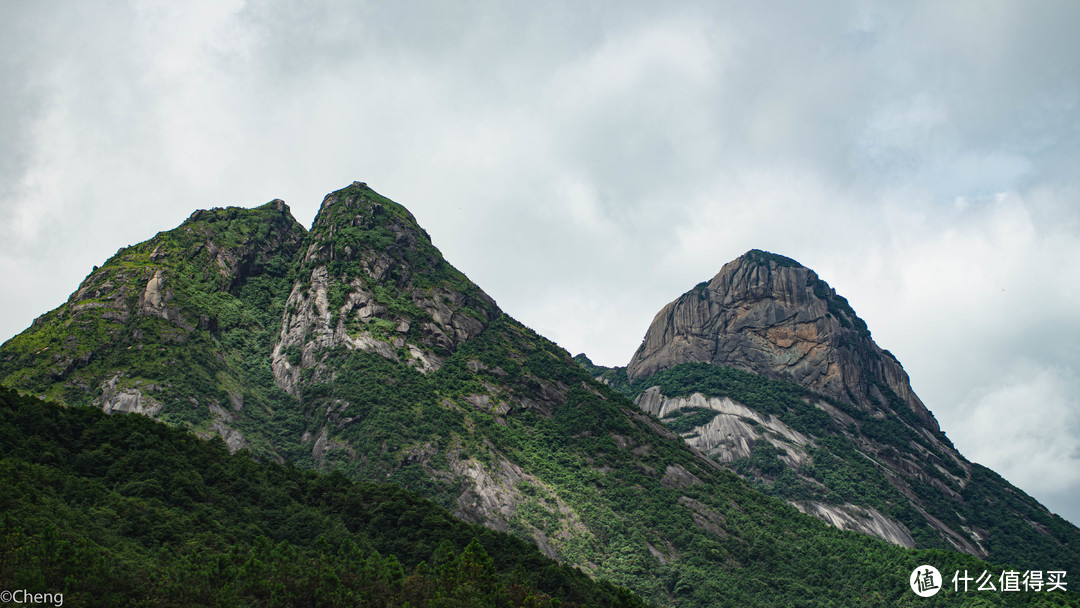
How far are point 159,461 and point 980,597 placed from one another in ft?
305

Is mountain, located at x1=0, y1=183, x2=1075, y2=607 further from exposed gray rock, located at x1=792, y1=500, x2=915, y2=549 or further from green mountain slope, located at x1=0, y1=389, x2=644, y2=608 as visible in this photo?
exposed gray rock, located at x1=792, y1=500, x2=915, y2=549

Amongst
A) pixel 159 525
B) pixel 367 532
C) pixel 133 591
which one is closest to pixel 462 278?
pixel 367 532

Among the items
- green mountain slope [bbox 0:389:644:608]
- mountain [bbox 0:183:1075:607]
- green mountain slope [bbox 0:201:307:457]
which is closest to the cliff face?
mountain [bbox 0:183:1075:607]

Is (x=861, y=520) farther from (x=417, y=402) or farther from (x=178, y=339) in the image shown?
(x=178, y=339)

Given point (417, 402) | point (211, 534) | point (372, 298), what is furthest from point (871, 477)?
point (211, 534)

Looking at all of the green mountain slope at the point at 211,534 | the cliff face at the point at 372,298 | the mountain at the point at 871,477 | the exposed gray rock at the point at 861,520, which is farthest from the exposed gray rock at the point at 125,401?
the mountain at the point at 871,477

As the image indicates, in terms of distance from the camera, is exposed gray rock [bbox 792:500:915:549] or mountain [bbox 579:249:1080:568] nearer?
exposed gray rock [bbox 792:500:915:549]

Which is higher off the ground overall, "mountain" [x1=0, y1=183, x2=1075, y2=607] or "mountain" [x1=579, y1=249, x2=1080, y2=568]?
"mountain" [x1=579, y1=249, x2=1080, y2=568]

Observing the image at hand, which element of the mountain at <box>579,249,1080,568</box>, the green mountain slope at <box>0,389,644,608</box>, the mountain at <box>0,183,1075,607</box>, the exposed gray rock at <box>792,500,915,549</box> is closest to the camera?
the green mountain slope at <box>0,389,644,608</box>

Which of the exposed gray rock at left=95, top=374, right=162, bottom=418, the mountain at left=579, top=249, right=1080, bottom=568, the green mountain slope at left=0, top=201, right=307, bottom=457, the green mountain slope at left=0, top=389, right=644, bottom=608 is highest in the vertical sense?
the mountain at left=579, top=249, right=1080, bottom=568

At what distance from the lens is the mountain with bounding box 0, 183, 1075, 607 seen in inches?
3974

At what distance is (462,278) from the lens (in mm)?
166375

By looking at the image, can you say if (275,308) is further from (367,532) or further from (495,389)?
(367,532)

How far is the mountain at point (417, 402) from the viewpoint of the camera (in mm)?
100938
